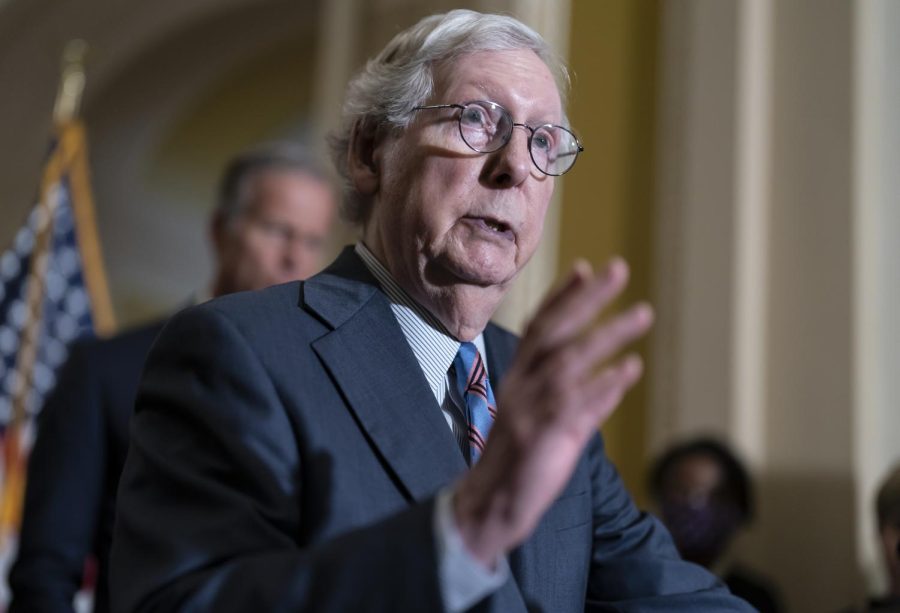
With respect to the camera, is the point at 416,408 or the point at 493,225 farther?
the point at 493,225

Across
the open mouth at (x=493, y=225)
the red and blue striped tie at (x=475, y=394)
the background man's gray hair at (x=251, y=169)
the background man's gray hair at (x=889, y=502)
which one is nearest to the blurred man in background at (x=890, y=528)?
the background man's gray hair at (x=889, y=502)

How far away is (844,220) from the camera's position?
3658mm

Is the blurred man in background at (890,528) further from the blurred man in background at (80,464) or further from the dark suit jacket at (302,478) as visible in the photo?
the blurred man in background at (80,464)

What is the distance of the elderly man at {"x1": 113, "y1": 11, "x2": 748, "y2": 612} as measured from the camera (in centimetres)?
107

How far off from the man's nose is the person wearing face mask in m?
2.14

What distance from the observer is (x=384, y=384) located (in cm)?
150

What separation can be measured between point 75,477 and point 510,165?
5.04 feet

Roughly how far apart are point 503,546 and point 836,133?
3.12 metres

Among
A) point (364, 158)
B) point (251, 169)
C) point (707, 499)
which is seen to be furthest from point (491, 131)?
point (707, 499)

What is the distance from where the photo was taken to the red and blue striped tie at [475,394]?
1593 millimetres

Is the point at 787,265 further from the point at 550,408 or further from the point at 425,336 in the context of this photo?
the point at 550,408

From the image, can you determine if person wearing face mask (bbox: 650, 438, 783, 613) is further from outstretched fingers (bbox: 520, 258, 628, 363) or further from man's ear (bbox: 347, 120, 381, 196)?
outstretched fingers (bbox: 520, 258, 628, 363)

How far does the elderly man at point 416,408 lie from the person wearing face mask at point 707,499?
5.69ft

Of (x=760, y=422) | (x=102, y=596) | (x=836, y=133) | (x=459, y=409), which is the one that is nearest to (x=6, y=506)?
(x=102, y=596)
